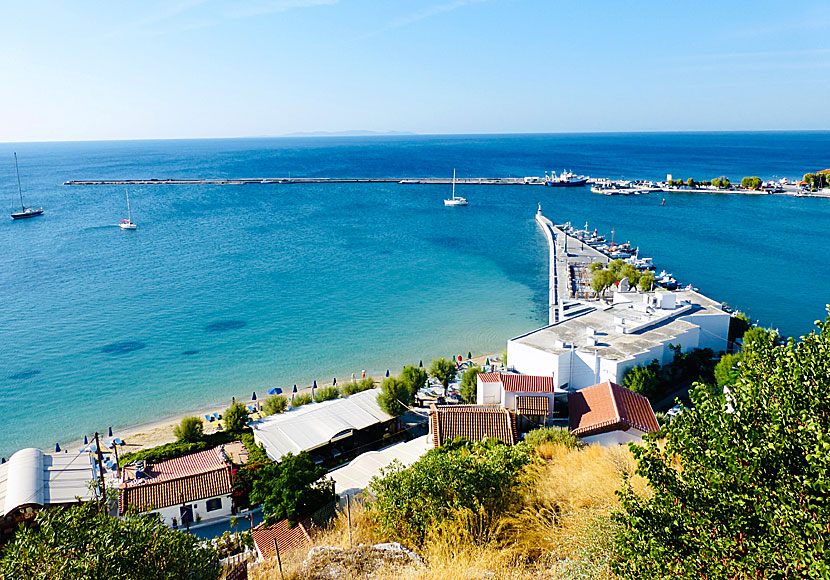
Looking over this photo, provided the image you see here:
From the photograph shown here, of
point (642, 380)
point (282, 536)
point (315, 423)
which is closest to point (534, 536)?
point (282, 536)

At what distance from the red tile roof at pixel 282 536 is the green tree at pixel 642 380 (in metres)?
12.2

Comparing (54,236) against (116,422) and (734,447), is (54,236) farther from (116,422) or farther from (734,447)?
(734,447)

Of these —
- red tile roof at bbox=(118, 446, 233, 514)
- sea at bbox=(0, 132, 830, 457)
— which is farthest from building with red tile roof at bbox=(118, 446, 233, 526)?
sea at bbox=(0, 132, 830, 457)

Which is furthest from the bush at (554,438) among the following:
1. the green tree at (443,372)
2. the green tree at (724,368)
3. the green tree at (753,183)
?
the green tree at (753,183)

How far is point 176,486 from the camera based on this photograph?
47.0ft

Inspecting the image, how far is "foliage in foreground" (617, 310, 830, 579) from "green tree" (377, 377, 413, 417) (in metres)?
13.0

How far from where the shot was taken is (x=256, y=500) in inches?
502

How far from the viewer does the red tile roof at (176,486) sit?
1401cm

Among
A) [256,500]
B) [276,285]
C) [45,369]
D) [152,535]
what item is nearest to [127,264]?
[276,285]

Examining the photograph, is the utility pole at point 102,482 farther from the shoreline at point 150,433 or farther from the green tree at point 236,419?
the shoreline at point 150,433

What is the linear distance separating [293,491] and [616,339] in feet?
47.0

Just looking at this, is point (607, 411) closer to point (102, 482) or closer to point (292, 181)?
point (102, 482)

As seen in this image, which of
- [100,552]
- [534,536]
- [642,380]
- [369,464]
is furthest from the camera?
[642,380]

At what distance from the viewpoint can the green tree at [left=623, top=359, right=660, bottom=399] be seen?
61.7 ft
